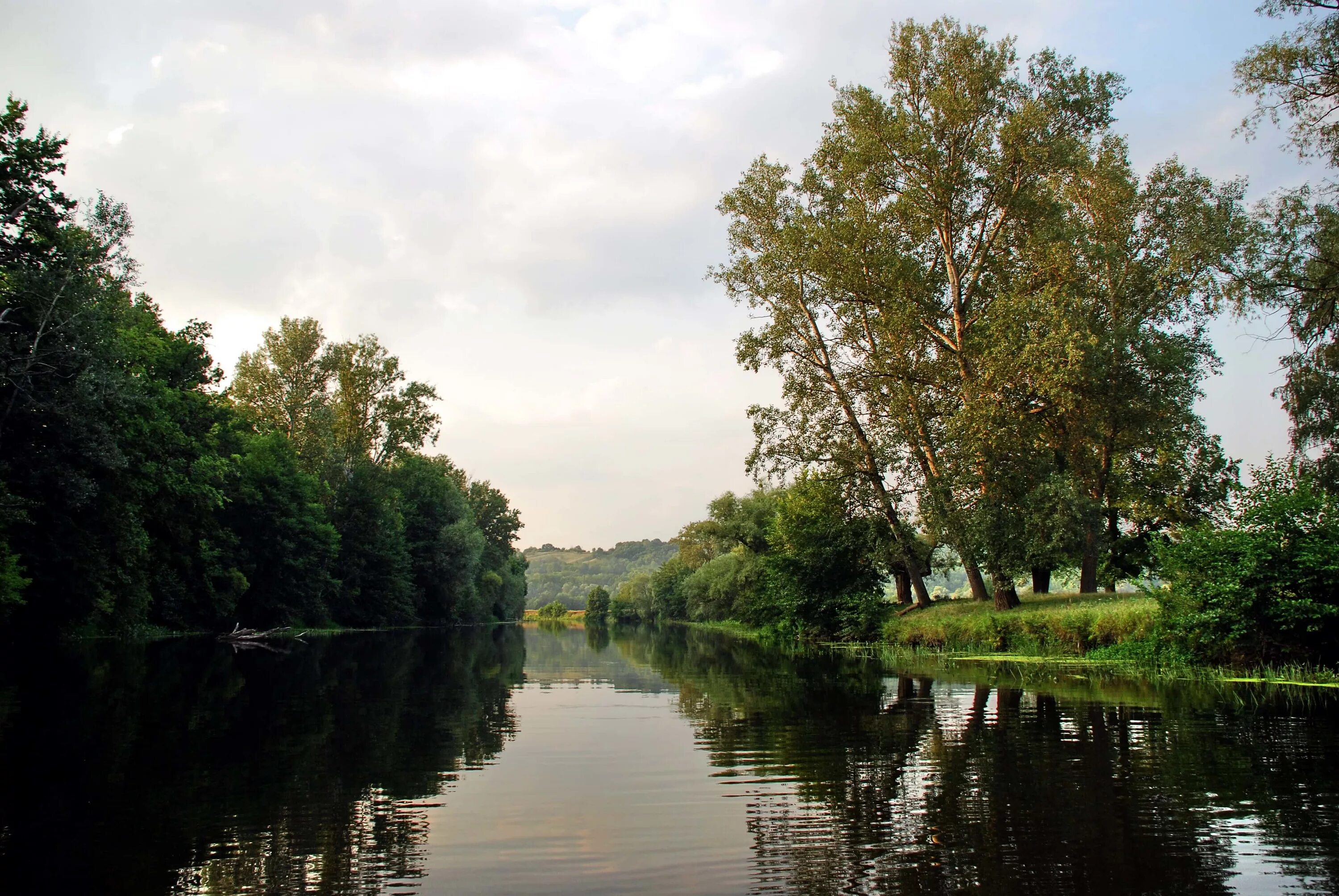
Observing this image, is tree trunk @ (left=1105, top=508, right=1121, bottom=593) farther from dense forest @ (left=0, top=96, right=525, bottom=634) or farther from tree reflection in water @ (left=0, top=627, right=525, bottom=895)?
dense forest @ (left=0, top=96, right=525, bottom=634)

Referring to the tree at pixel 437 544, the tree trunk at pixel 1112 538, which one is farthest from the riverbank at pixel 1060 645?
the tree at pixel 437 544

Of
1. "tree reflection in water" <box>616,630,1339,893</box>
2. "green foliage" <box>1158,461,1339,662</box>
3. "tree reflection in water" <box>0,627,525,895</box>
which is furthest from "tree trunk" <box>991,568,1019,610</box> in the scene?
"tree reflection in water" <box>0,627,525,895</box>

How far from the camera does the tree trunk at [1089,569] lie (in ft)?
99.4

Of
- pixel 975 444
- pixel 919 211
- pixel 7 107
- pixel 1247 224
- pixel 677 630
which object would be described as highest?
pixel 7 107

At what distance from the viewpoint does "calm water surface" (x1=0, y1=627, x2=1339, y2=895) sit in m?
5.84

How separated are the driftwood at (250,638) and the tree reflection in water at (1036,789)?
90.9 ft

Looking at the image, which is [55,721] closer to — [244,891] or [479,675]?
[244,891]

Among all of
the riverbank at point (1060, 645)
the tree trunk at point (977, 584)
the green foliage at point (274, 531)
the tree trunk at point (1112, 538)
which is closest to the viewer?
the riverbank at point (1060, 645)

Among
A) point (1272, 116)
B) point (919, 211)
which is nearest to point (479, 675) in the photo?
point (919, 211)

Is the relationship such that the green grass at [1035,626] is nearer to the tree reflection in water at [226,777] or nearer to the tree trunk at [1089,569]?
the tree trunk at [1089,569]

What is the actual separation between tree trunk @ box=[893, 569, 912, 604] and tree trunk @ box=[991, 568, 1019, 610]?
31.1 feet

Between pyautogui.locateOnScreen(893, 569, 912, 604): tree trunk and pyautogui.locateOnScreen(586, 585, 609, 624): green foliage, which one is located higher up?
pyautogui.locateOnScreen(893, 569, 912, 604): tree trunk

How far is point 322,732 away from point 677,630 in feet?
227

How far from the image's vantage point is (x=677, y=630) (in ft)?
262
